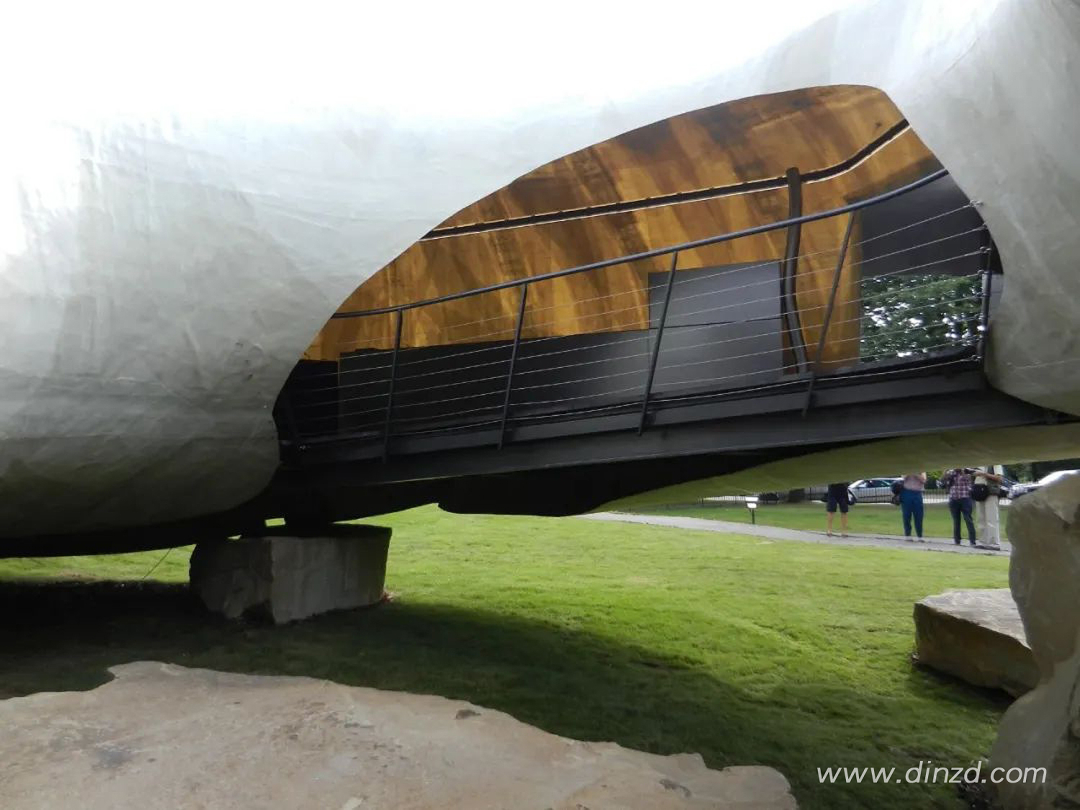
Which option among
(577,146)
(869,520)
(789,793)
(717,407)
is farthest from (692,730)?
(869,520)

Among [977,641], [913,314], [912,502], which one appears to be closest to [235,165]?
[913,314]

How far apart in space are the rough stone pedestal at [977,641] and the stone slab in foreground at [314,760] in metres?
2.82

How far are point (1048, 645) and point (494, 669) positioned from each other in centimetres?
351

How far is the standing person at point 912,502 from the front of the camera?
15030mm

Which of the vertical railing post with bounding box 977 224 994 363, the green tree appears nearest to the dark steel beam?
the green tree

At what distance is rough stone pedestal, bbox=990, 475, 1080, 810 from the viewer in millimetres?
3697

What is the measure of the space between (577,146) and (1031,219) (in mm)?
2890

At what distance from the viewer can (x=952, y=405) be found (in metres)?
3.92

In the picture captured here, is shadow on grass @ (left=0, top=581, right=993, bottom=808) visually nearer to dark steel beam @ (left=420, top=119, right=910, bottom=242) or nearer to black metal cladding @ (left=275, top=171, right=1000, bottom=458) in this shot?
black metal cladding @ (left=275, top=171, right=1000, bottom=458)

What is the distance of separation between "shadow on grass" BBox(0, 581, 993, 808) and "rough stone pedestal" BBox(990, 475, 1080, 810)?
48 centimetres

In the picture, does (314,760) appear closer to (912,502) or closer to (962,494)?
(962,494)

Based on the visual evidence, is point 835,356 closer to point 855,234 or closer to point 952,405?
point 855,234

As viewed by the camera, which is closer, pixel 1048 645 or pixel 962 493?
pixel 1048 645

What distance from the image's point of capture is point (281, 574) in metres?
6.30
